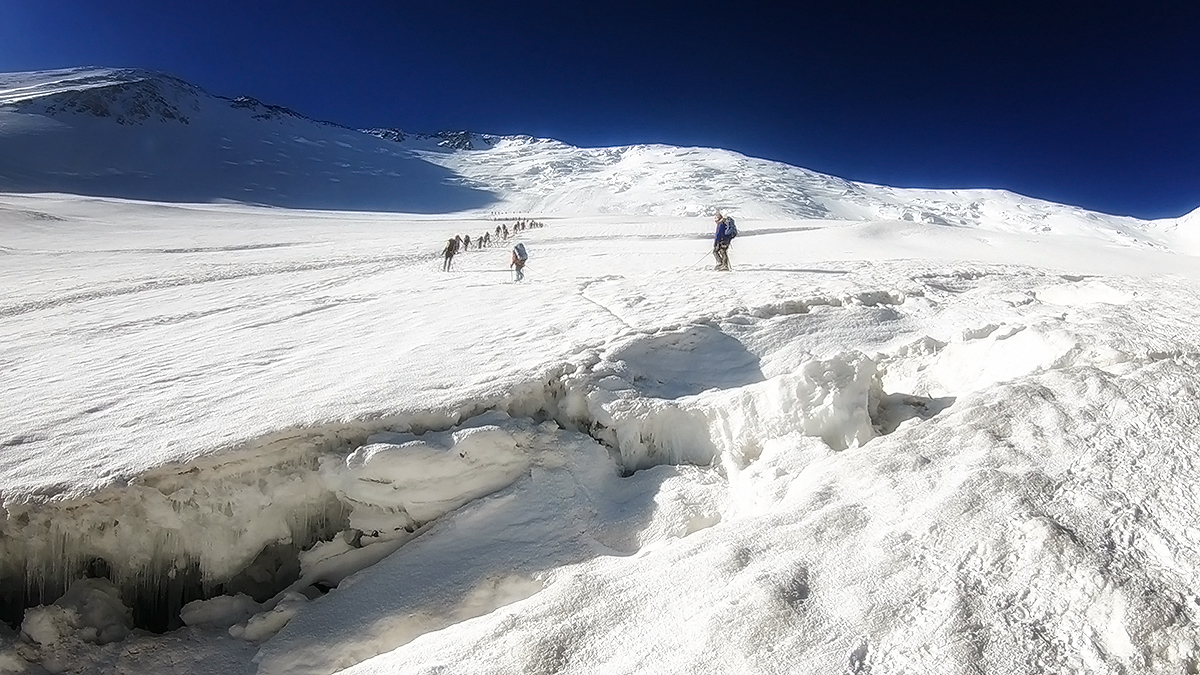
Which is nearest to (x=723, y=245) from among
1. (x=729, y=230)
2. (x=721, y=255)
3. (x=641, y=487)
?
(x=721, y=255)

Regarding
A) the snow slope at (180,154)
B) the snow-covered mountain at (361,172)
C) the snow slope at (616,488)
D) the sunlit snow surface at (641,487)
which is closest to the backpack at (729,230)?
the snow slope at (616,488)

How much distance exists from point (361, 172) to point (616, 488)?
114 m

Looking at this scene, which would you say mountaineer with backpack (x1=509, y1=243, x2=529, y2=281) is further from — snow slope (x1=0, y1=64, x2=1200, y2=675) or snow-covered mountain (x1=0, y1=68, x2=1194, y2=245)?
snow-covered mountain (x1=0, y1=68, x2=1194, y2=245)

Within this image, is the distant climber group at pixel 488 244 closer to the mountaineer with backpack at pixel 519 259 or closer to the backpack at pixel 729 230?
the mountaineer with backpack at pixel 519 259

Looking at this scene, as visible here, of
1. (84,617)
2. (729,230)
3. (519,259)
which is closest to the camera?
(84,617)

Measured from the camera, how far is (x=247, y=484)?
415 cm

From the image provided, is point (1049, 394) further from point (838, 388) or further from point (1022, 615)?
point (1022, 615)

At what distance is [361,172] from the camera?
105 meters

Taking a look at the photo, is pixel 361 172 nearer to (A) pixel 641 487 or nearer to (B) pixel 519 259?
(B) pixel 519 259

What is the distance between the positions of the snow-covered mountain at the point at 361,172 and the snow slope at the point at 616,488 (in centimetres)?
7114

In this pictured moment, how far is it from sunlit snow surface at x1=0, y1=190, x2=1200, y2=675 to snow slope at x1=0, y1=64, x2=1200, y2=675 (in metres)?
0.02

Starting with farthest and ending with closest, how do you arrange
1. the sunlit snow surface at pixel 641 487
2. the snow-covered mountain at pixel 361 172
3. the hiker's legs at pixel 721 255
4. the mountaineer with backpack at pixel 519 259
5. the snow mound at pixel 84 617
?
the snow-covered mountain at pixel 361 172
the mountaineer with backpack at pixel 519 259
the hiker's legs at pixel 721 255
the snow mound at pixel 84 617
the sunlit snow surface at pixel 641 487

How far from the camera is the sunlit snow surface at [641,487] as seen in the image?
2.64m

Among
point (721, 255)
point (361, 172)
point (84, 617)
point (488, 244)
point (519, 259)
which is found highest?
point (361, 172)
